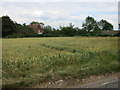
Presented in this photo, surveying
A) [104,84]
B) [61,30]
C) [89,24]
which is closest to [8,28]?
[61,30]

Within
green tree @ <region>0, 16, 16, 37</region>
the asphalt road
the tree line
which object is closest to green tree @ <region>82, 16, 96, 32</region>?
the tree line

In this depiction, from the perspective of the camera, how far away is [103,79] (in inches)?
176

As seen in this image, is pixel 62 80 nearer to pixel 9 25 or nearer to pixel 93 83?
pixel 93 83

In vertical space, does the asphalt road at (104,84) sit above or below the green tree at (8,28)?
below

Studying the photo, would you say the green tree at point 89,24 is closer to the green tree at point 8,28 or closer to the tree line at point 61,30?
the tree line at point 61,30

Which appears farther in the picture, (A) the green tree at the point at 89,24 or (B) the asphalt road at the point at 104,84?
(A) the green tree at the point at 89,24

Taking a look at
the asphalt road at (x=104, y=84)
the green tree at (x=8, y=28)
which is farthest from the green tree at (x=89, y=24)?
the asphalt road at (x=104, y=84)

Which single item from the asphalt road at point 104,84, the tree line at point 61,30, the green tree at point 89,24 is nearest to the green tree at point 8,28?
the tree line at point 61,30

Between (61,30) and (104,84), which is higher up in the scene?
(61,30)

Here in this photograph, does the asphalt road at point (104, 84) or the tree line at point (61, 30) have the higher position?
the tree line at point (61, 30)

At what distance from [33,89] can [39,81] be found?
1.34 ft

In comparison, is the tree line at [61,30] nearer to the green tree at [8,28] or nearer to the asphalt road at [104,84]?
the green tree at [8,28]

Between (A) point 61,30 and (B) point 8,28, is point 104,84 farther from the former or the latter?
(A) point 61,30

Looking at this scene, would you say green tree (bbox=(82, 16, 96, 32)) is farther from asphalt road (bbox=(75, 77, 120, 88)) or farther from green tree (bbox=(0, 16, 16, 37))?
asphalt road (bbox=(75, 77, 120, 88))
